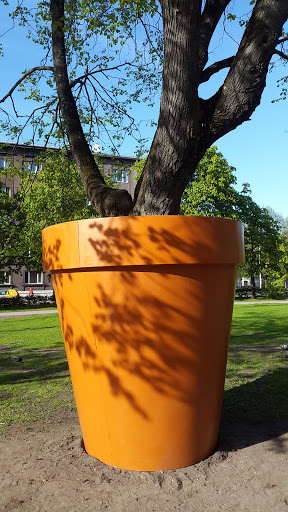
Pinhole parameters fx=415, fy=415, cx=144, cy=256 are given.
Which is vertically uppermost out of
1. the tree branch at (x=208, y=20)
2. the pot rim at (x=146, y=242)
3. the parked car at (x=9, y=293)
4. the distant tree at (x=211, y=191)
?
the distant tree at (x=211, y=191)

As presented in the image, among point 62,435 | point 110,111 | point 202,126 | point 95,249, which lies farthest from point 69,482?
point 110,111

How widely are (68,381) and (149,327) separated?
3150mm

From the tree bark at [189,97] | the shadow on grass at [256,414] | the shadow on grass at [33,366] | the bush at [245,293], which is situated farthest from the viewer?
the bush at [245,293]

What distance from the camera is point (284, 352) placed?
22.8 feet

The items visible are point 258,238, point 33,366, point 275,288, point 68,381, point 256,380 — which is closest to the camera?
point 256,380

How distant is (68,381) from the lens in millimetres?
5352

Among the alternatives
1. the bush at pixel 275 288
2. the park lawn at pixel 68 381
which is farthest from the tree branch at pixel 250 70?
the bush at pixel 275 288

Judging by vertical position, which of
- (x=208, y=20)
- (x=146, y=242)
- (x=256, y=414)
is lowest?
(x=256, y=414)

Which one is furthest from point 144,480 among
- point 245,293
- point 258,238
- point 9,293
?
point 9,293

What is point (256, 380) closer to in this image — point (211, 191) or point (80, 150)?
point (80, 150)

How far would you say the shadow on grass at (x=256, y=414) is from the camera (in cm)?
312

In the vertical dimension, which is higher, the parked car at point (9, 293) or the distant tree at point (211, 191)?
the distant tree at point (211, 191)

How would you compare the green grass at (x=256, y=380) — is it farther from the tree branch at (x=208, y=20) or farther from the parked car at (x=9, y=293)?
the parked car at (x=9, y=293)

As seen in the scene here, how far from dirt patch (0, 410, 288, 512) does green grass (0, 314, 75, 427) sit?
0.78m
